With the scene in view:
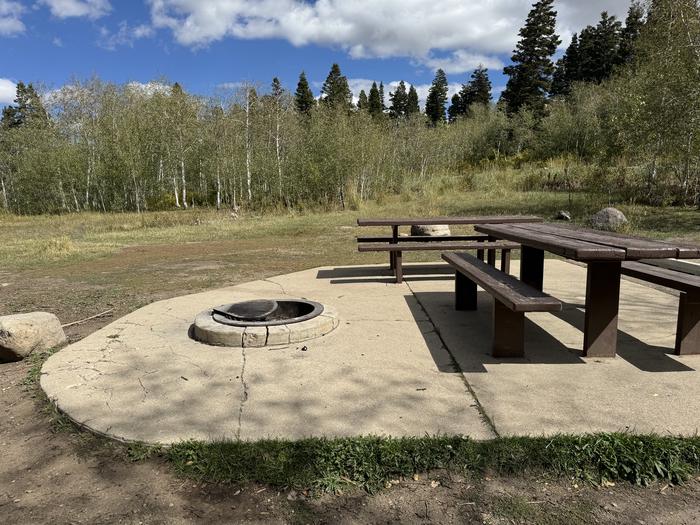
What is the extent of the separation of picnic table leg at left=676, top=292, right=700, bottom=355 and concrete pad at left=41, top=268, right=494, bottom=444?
1.43 metres

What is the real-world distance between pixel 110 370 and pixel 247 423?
50.3 inches

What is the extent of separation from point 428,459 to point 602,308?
1.67 metres

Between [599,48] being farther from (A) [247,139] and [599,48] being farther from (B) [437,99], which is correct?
(A) [247,139]

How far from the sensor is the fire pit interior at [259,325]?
3.37 metres

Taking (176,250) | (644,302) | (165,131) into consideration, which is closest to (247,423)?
(644,302)

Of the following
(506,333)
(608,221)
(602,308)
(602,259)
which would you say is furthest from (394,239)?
(608,221)

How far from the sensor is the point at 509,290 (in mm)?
2918

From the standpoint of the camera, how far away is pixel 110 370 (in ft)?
9.98

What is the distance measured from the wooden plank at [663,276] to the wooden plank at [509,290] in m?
0.84

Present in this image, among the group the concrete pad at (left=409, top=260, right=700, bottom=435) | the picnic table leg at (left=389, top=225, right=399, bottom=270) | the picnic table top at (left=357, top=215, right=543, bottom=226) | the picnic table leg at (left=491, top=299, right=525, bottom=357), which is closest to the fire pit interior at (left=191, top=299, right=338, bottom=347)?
the concrete pad at (left=409, top=260, right=700, bottom=435)

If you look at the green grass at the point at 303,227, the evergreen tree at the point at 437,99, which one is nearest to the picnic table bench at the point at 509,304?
the green grass at the point at 303,227

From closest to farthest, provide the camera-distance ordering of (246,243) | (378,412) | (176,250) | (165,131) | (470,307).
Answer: (378,412) < (470,307) < (176,250) < (246,243) < (165,131)

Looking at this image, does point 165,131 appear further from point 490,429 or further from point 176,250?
point 490,429

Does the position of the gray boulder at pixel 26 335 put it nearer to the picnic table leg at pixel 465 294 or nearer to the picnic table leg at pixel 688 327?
the picnic table leg at pixel 465 294
